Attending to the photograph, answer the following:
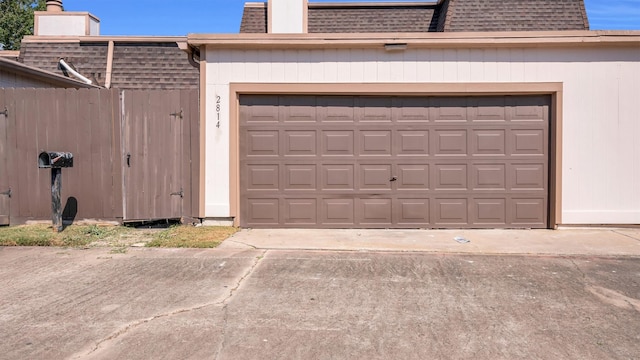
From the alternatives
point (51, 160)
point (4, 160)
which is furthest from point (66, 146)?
point (4, 160)

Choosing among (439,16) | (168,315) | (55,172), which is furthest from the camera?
(439,16)

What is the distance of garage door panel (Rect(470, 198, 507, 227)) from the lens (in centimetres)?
928

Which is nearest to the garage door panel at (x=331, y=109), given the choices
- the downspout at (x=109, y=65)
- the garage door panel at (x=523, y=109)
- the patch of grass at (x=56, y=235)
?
the garage door panel at (x=523, y=109)

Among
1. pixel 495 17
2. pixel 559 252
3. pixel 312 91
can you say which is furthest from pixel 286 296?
pixel 495 17

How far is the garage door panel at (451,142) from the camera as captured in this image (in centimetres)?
929

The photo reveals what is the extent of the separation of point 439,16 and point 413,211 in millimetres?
8338

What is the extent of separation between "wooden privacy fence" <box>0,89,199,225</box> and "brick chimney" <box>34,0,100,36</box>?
26.2ft

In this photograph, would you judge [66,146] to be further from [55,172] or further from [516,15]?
[516,15]

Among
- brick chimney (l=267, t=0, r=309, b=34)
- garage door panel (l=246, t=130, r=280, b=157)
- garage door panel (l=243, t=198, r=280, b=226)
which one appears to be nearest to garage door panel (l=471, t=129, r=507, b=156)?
garage door panel (l=246, t=130, r=280, b=157)

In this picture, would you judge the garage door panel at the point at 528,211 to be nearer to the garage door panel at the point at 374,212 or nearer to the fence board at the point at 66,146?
the garage door panel at the point at 374,212

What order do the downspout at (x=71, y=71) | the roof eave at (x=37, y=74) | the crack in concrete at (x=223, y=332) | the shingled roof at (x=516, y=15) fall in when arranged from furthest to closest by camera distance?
the shingled roof at (x=516, y=15), the downspout at (x=71, y=71), the roof eave at (x=37, y=74), the crack in concrete at (x=223, y=332)

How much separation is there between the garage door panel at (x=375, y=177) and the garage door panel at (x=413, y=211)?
1.30 ft

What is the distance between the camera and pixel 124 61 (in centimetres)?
1426

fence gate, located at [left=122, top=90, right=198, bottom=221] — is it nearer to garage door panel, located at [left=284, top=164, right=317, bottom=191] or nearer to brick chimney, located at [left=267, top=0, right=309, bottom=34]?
garage door panel, located at [left=284, top=164, right=317, bottom=191]
